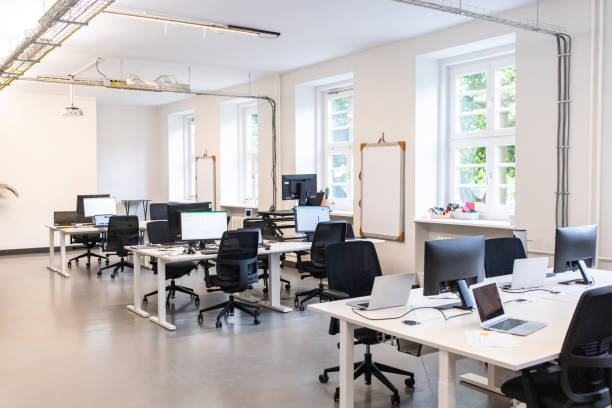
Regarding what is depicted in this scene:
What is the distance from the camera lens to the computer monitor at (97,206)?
9.29 m

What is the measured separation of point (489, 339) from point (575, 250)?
1713mm

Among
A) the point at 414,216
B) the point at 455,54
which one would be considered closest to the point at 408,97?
the point at 455,54

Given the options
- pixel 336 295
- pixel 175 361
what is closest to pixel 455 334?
pixel 336 295

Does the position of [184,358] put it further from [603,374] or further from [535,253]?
[535,253]

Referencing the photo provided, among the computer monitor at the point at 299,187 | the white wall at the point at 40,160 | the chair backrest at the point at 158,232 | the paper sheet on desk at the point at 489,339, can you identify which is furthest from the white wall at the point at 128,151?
the paper sheet on desk at the point at 489,339

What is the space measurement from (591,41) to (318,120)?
4.89 meters

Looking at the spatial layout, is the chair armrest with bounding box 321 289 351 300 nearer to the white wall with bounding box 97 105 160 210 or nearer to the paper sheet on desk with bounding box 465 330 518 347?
the paper sheet on desk with bounding box 465 330 518 347

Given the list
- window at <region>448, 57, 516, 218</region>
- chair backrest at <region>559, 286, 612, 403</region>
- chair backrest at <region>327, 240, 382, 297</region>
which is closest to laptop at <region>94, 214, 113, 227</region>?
window at <region>448, 57, 516, 218</region>

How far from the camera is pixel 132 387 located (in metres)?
3.96

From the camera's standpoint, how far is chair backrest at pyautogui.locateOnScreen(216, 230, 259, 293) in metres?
5.71

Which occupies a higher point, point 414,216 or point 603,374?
point 414,216

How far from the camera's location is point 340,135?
911cm

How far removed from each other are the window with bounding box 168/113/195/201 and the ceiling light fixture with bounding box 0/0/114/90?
6.32m

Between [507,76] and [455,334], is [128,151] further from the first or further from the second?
[455,334]
